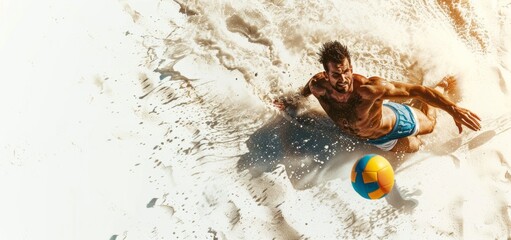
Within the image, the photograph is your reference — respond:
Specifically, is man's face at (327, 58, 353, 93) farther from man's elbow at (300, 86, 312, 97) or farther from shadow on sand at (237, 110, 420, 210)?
shadow on sand at (237, 110, 420, 210)

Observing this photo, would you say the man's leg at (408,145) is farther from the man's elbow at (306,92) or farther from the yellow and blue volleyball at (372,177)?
the man's elbow at (306,92)

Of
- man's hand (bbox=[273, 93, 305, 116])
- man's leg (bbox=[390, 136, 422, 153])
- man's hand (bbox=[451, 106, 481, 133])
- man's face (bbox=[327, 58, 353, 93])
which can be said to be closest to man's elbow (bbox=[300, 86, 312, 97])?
man's hand (bbox=[273, 93, 305, 116])

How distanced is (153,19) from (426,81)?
2375 mm

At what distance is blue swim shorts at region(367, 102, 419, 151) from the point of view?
3518 millimetres

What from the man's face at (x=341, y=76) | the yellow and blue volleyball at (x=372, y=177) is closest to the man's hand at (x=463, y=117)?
the yellow and blue volleyball at (x=372, y=177)

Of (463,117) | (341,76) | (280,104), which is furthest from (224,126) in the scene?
(463,117)

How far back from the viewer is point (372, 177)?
3.26 m

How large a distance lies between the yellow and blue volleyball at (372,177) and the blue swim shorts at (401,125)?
292 millimetres

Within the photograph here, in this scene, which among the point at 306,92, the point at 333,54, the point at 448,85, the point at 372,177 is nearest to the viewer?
the point at 333,54

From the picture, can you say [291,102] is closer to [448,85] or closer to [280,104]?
[280,104]

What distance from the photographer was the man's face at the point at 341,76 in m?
3.11

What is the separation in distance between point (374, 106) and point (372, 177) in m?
0.50

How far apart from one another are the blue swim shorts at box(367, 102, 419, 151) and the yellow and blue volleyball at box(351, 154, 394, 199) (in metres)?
0.29

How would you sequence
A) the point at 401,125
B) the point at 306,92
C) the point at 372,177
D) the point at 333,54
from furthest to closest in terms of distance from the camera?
the point at 306,92, the point at 401,125, the point at 372,177, the point at 333,54
